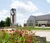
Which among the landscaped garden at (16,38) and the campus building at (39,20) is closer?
the landscaped garden at (16,38)

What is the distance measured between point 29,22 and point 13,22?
104 ft

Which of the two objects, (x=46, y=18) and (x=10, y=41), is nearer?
(x=10, y=41)

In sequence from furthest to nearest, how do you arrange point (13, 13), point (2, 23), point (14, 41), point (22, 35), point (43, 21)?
point (43, 21), point (2, 23), point (13, 13), point (22, 35), point (14, 41)

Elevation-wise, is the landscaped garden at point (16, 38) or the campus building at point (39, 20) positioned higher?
the campus building at point (39, 20)

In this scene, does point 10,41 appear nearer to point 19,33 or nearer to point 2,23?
point 19,33

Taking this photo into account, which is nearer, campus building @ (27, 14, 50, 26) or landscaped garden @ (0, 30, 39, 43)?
landscaped garden @ (0, 30, 39, 43)

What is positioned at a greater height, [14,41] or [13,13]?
[13,13]

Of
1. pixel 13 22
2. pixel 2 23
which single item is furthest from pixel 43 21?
pixel 13 22

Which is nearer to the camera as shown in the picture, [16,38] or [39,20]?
[16,38]

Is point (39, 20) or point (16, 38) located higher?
point (39, 20)

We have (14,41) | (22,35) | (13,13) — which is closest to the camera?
(14,41)

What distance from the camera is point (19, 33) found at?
212 inches

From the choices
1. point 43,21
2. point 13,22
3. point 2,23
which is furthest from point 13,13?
point 43,21

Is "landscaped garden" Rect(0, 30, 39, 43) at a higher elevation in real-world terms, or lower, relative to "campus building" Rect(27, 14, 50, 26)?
lower
